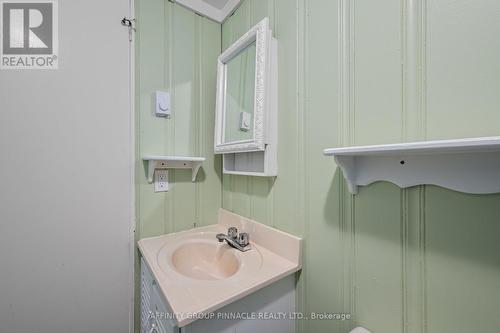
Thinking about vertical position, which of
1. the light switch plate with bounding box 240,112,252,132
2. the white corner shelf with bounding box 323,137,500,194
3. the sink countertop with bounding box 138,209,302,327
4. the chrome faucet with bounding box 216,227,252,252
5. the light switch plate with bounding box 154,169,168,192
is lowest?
the sink countertop with bounding box 138,209,302,327

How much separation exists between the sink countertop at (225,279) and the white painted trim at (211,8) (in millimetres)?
1337

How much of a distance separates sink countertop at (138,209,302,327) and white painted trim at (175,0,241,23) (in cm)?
134

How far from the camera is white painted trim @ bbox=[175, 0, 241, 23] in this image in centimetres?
130

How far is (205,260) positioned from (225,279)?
0.45 metres

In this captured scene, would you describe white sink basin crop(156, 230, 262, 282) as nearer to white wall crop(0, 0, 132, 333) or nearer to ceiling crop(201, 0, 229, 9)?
white wall crop(0, 0, 132, 333)

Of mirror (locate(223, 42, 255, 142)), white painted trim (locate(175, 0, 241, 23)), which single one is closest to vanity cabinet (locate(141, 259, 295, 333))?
mirror (locate(223, 42, 255, 142))

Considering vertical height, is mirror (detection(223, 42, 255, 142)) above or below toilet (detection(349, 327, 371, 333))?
above

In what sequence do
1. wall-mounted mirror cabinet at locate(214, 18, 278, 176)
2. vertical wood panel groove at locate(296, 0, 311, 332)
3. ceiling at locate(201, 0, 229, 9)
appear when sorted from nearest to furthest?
vertical wood panel groove at locate(296, 0, 311, 332) → wall-mounted mirror cabinet at locate(214, 18, 278, 176) → ceiling at locate(201, 0, 229, 9)

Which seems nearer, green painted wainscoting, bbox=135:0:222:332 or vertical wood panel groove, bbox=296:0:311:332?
vertical wood panel groove, bbox=296:0:311:332

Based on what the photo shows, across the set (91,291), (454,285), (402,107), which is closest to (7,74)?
(91,291)

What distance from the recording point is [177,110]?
4.21 feet

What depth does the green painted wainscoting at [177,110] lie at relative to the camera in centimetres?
118

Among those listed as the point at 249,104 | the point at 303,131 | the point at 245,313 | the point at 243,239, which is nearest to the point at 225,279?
the point at 245,313

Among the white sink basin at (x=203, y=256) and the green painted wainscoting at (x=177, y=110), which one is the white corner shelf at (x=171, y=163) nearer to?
the green painted wainscoting at (x=177, y=110)
